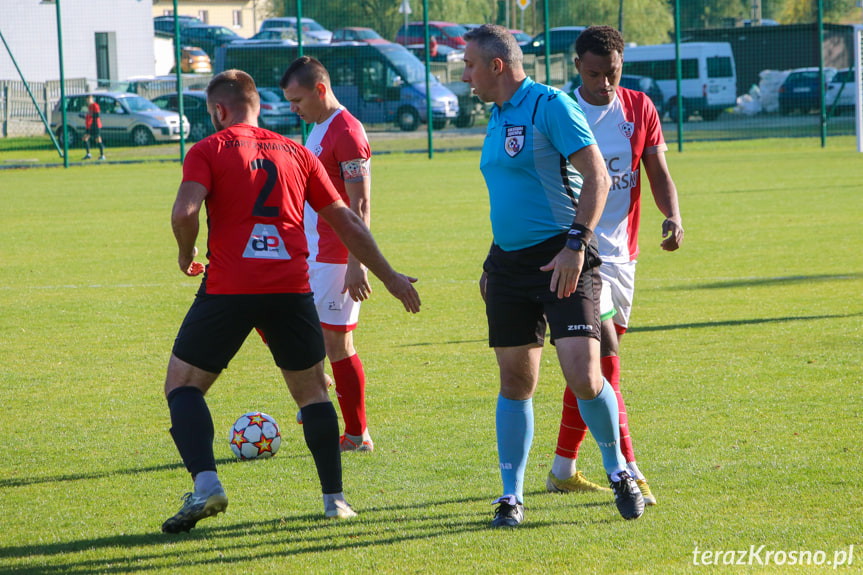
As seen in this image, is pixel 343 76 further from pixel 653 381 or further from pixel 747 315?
pixel 653 381

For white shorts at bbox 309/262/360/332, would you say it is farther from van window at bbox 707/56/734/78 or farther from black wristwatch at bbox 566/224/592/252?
van window at bbox 707/56/734/78

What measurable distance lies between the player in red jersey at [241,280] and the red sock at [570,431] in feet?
3.37

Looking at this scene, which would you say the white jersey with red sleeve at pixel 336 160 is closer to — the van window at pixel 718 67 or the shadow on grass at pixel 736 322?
the shadow on grass at pixel 736 322

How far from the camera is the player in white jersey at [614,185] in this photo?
4773 mm

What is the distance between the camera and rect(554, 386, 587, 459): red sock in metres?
4.89

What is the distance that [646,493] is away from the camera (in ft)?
15.0

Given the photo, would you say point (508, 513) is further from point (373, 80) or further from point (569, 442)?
point (373, 80)

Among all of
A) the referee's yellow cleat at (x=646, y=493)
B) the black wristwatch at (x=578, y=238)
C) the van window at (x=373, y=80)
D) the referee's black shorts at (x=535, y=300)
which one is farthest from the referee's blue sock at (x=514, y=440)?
the van window at (x=373, y=80)

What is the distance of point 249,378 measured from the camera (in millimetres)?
7445

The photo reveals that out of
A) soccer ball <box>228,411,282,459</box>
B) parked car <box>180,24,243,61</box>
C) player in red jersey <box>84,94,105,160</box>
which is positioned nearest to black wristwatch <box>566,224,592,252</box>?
soccer ball <box>228,411,282,459</box>

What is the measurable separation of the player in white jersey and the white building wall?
3038 cm

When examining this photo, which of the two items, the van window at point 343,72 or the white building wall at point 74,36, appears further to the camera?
the white building wall at point 74,36

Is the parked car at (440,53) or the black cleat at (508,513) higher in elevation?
the parked car at (440,53)

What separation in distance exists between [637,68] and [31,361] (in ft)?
102
